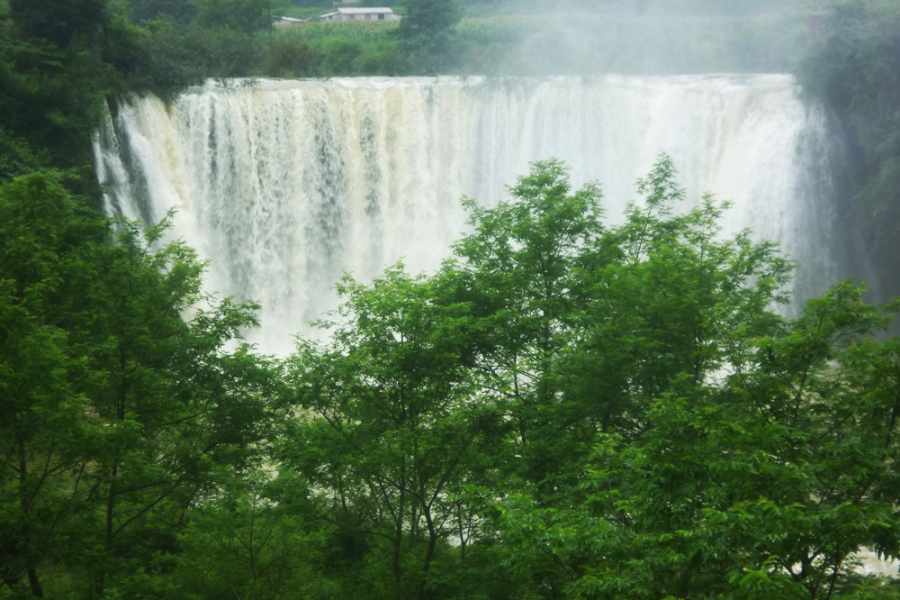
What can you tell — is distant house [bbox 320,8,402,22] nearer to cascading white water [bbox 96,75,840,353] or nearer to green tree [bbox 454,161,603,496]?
cascading white water [bbox 96,75,840,353]

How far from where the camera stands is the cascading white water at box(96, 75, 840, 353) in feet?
96.9

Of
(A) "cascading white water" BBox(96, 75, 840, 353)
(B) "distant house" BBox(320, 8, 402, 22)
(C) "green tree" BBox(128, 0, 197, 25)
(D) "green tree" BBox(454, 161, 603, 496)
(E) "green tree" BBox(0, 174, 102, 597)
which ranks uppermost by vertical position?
(B) "distant house" BBox(320, 8, 402, 22)

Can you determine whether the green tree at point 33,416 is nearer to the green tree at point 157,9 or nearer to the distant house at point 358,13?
the green tree at point 157,9

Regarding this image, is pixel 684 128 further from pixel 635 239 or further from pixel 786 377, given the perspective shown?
pixel 786 377

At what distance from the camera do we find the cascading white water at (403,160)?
2955 centimetres

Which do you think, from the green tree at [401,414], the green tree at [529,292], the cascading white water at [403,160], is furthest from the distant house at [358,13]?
the green tree at [401,414]

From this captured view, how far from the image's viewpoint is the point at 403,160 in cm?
3228

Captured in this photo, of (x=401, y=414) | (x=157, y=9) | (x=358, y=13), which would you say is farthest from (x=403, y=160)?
(x=358, y=13)

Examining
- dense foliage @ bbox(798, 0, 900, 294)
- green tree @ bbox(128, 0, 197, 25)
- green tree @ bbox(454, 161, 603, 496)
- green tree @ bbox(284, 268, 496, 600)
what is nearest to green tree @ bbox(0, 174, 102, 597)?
green tree @ bbox(284, 268, 496, 600)

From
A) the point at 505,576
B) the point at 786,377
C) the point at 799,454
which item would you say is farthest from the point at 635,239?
the point at 799,454

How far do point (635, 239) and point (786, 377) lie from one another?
8.00 metres

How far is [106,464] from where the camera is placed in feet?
Answer: 35.6

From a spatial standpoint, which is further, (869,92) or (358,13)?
(358,13)

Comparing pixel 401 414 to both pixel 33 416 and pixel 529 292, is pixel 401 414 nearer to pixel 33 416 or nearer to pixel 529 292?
pixel 529 292
